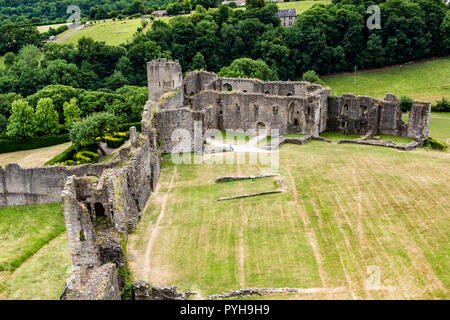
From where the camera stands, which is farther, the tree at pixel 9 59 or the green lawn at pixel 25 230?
the tree at pixel 9 59

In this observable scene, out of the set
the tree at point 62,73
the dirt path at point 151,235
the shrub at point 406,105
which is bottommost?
the dirt path at point 151,235

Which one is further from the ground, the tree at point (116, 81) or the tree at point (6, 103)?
the tree at point (116, 81)

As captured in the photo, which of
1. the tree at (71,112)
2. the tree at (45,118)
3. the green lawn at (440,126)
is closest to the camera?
the green lawn at (440,126)

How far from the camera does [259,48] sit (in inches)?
3561

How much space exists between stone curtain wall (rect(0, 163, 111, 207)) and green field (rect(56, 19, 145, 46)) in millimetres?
59125

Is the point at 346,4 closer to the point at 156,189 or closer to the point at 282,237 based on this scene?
the point at 156,189

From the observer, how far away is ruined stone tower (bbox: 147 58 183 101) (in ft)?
181

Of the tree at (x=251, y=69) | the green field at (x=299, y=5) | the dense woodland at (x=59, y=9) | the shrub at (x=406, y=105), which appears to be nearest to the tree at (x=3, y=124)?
the tree at (x=251, y=69)

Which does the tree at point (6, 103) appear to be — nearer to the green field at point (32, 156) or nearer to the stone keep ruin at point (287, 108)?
the green field at point (32, 156)

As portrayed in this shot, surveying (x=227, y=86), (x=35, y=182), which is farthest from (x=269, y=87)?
(x=35, y=182)

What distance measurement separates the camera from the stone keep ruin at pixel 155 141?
27.2 m

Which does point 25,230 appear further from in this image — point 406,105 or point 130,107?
point 406,105

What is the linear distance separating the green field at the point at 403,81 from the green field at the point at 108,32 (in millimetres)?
40311

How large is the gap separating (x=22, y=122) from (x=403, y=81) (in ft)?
184
